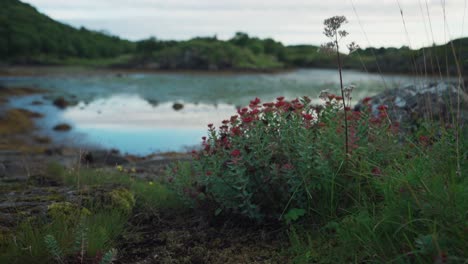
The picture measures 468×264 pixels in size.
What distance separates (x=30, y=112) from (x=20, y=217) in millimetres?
16075

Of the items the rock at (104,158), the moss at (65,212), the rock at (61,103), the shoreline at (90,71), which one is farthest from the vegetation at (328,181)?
the shoreline at (90,71)

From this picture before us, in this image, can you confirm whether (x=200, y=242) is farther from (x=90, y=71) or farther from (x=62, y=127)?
(x=90, y=71)

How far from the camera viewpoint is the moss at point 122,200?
4.38m

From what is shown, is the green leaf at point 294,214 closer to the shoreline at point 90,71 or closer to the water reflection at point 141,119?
the water reflection at point 141,119

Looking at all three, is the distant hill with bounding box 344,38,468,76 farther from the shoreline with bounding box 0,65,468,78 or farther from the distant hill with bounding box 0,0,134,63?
the distant hill with bounding box 0,0,134,63

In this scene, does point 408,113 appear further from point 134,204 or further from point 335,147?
point 134,204

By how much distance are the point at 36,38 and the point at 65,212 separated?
3596 centimetres

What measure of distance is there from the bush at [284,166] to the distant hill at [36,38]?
3480 cm

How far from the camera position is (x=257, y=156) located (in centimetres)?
375

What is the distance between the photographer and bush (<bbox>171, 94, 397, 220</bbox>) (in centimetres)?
362

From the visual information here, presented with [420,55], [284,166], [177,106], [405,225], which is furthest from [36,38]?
[405,225]

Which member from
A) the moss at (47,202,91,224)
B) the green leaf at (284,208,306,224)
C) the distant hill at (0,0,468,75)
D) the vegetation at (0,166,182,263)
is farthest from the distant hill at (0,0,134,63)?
the green leaf at (284,208,306,224)

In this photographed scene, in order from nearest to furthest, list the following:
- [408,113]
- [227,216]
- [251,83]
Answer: [227,216] → [408,113] → [251,83]

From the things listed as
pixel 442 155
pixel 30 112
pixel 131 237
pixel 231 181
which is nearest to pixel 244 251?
pixel 231 181
